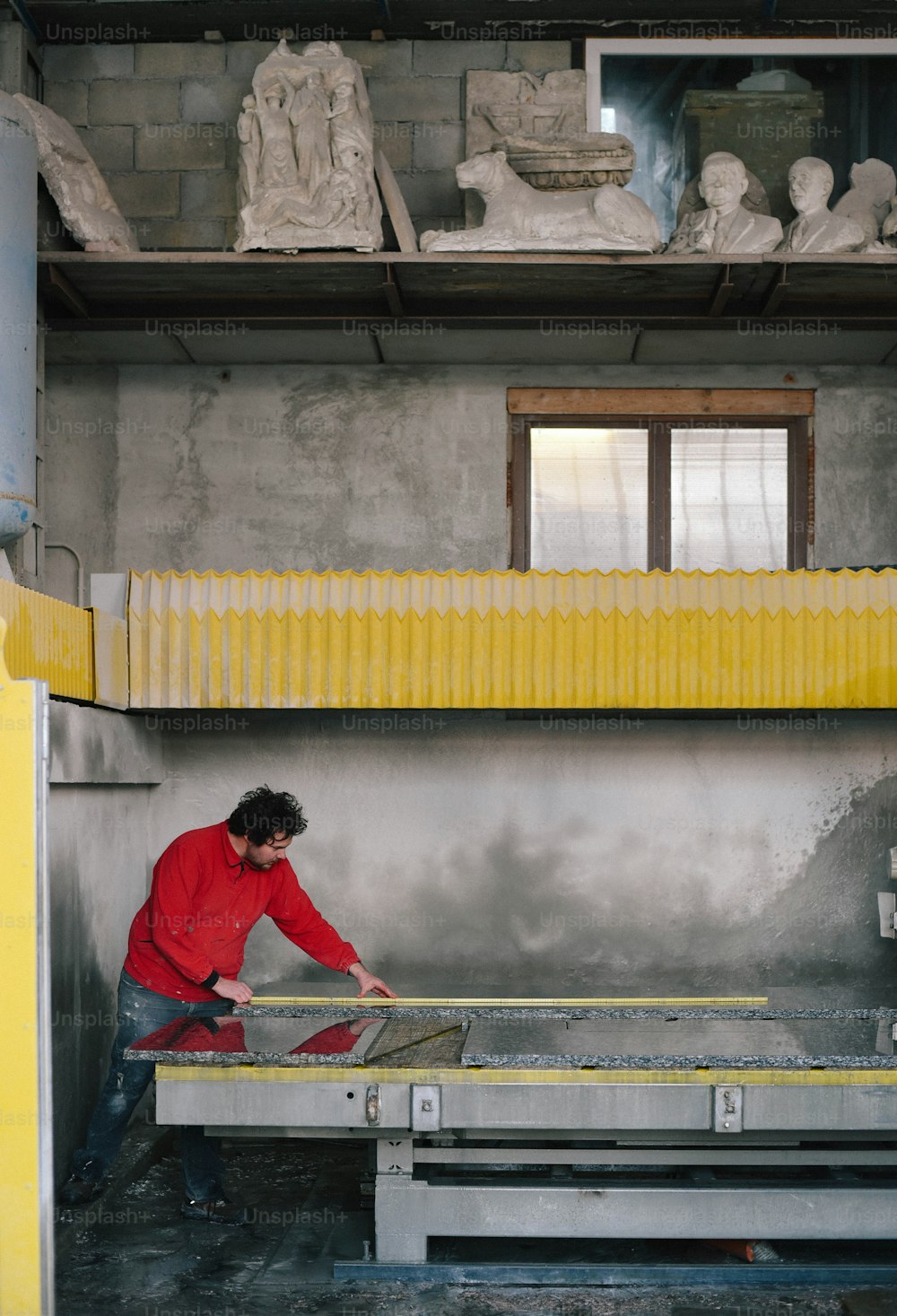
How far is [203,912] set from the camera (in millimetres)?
5062

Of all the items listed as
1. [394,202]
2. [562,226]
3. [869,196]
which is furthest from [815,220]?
[394,202]

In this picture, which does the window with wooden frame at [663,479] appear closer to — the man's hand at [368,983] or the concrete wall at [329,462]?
the concrete wall at [329,462]

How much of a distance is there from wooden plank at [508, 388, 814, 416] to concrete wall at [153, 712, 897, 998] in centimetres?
215

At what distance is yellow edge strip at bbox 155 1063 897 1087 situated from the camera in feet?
13.4

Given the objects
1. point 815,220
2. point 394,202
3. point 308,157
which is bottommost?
point 815,220

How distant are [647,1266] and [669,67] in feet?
22.0

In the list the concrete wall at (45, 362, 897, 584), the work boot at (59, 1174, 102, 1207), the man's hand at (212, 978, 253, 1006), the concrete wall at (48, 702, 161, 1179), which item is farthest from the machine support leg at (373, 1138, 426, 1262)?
the concrete wall at (45, 362, 897, 584)

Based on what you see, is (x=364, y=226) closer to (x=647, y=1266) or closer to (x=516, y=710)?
(x=516, y=710)

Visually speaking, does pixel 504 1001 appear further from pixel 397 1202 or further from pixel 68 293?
pixel 68 293

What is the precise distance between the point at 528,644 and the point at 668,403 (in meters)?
2.61

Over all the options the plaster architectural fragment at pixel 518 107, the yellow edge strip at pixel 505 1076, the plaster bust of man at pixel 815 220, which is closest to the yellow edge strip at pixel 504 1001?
the yellow edge strip at pixel 505 1076

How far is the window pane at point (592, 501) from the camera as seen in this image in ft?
25.8

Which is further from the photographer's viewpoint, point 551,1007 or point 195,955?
point 551,1007

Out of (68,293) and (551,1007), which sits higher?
(68,293)
